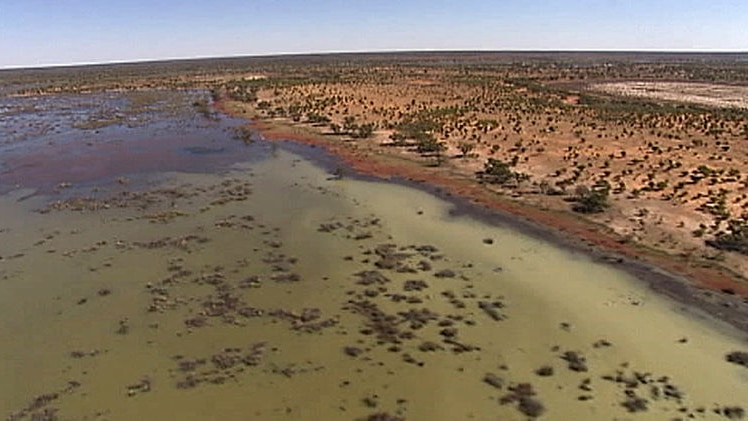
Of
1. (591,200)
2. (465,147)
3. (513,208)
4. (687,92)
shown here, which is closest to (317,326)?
(513,208)

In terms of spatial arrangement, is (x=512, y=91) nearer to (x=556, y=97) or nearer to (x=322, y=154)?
(x=556, y=97)

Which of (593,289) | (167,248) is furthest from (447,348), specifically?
(167,248)

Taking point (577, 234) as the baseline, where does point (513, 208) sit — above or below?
above

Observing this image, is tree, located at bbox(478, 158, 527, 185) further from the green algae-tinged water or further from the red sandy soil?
the green algae-tinged water

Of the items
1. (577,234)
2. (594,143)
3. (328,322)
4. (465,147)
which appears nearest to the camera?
(328,322)

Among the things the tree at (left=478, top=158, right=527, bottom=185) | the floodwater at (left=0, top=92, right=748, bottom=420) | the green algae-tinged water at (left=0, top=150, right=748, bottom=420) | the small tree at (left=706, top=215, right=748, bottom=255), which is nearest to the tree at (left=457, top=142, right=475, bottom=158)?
the tree at (left=478, top=158, right=527, bottom=185)

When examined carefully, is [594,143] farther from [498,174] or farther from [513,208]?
[513,208]

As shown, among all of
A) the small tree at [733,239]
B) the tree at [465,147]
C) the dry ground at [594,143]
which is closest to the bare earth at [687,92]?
the dry ground at [594,143]

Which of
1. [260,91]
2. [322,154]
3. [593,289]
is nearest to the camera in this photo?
[593,289]
